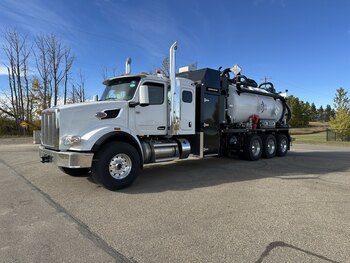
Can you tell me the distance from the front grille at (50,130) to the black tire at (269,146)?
9104 millimetres

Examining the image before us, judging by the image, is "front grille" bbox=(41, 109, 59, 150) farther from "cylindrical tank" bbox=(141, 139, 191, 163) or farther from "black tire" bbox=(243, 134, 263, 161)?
"black tire" bbox=(243, 134, 263, 161)

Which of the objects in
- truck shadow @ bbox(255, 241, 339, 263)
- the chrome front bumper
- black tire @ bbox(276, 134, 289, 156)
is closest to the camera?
truck shadow @ bbox(255, 241, 339, 263)

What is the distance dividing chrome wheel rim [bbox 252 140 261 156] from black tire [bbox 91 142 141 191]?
21.5 feet

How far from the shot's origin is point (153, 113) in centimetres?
833

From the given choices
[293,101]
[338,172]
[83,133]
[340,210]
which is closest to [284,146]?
[338,172]

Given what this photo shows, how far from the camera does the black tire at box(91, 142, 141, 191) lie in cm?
675

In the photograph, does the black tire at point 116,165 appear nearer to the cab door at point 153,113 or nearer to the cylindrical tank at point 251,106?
the cab door at point 153,113

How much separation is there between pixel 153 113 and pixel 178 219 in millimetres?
4016

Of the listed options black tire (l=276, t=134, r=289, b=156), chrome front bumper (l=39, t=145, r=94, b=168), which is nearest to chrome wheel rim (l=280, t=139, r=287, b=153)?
black tire (l=276, t=134, r=289, b=156)

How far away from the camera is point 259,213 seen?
5.23 metres

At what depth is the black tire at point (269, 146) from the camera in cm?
1311

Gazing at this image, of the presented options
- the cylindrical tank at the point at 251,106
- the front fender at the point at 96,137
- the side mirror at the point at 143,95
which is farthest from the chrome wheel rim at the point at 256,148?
the front fender at the point at 96,137

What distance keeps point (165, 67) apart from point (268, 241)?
102 ft

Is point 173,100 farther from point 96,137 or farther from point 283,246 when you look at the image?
point 283,246
